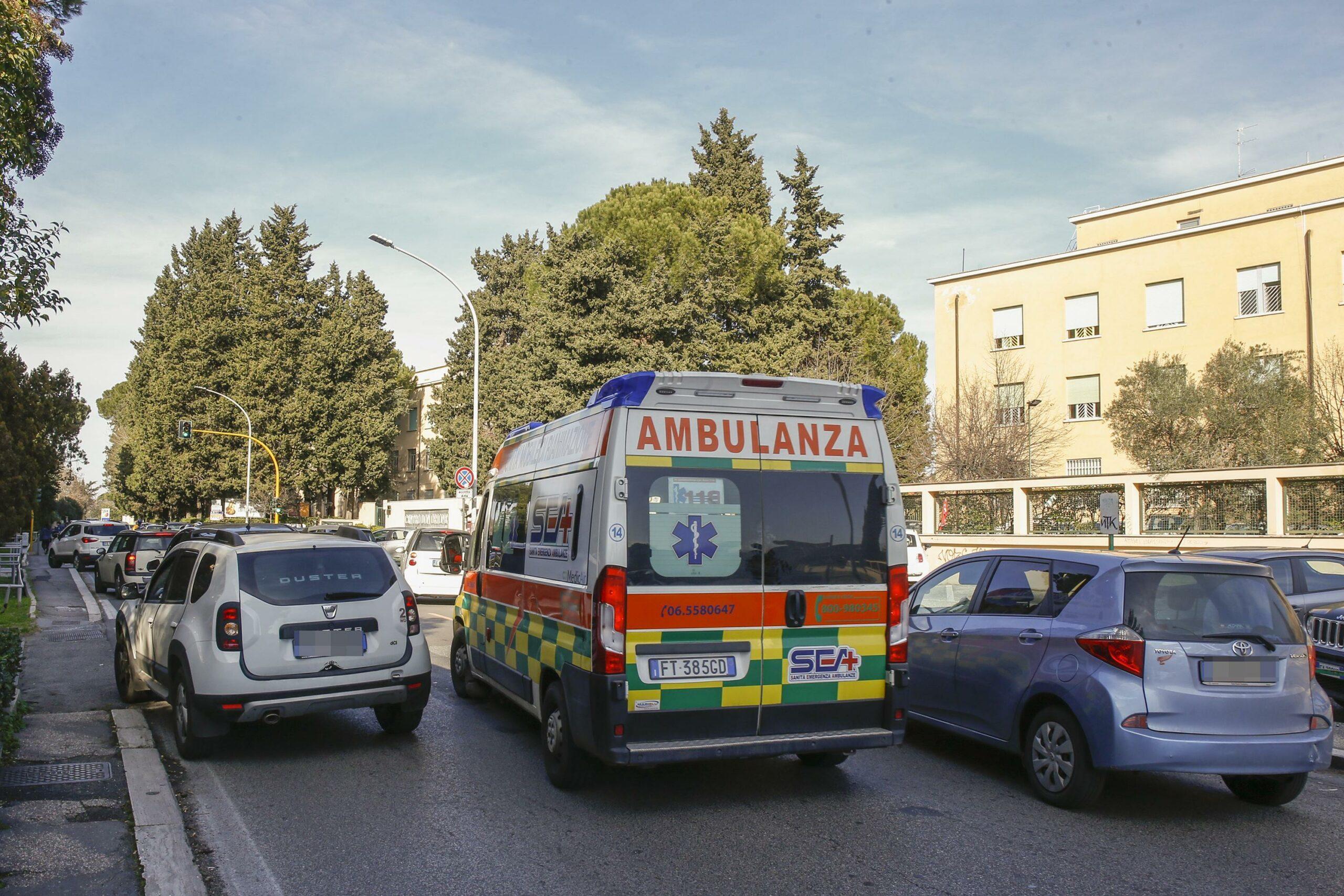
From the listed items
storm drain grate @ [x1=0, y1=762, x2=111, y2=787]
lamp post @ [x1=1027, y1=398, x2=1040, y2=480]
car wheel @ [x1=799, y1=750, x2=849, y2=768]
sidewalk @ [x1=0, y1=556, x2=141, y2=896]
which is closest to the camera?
sidewalk @ [x1=0, y1=556, x2=141, y2=896]

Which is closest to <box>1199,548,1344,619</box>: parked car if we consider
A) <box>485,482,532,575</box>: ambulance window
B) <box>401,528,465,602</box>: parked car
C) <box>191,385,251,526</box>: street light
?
<box>485,482,532,575</box>: ambulance window

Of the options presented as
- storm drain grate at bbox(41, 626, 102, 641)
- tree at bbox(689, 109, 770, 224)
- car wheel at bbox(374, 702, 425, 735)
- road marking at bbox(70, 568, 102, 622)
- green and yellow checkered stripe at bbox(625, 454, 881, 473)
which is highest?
tree at bbox(689, 109, 770, 224)

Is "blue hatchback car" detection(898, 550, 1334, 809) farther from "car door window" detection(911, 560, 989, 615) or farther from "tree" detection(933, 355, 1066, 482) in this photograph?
"tree" detection(933, 355, 1066, 482)

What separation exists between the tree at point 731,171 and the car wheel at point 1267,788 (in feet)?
138

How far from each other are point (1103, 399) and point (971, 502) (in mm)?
11801

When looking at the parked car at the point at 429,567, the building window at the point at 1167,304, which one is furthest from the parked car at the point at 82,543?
the building window at the point at 1167,304

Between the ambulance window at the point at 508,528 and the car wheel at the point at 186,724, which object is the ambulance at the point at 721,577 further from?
the car wheel at the point at 186,724

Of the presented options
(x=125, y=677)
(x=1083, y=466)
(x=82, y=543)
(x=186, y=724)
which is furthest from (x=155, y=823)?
(x=1083, y=466)

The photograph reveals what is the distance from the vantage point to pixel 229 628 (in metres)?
7.34

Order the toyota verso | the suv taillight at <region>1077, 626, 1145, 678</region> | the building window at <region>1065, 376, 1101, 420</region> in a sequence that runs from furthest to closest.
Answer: the building window at <region>1065, 376, 1101, 420</region> < the toyota verso < the suv taillight at <region>1077, 626, 1145, 678</region>

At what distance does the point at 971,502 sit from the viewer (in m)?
26.7

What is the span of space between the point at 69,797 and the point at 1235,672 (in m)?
6.88

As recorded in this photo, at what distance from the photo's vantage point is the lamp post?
35.1 meters

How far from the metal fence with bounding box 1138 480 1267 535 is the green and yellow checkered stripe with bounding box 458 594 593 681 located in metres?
16.7
